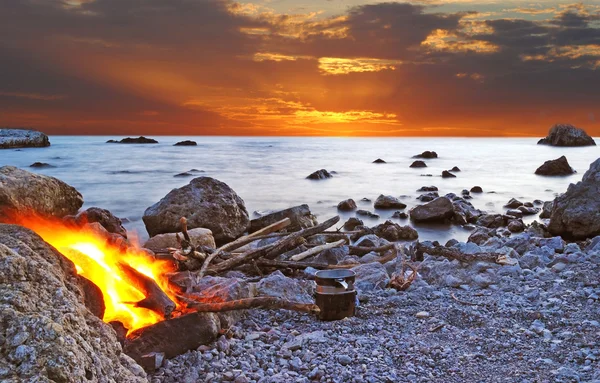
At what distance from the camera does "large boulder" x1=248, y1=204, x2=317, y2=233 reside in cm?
1312

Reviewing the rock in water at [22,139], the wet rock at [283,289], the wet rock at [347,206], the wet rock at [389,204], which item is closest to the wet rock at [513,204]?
the wet rock at [389,204]

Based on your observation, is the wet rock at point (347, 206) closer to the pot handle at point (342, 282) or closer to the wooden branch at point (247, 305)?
the pot handle at point (342, 282)

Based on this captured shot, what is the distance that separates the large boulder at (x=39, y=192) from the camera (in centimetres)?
938

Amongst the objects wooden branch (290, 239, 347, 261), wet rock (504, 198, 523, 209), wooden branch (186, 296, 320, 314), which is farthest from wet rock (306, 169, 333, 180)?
wooden branch (186, 296, 320, 314)

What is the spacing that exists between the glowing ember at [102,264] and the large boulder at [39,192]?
3.62 metres

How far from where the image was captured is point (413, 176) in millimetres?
34156

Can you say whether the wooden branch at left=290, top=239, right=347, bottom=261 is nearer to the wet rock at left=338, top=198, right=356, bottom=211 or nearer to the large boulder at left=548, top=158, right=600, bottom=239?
the large boulder at left=548, top=158, right=600, bottom=239

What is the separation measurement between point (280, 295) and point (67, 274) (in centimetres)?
275

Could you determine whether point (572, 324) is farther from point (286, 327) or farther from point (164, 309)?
point (164, 309)

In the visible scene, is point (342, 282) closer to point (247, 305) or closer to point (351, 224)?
point (247, 305)

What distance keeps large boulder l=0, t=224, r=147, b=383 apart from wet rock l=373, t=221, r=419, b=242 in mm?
10267

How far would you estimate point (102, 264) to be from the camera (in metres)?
4.96

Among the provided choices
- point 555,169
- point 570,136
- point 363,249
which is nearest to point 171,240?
point 363,249

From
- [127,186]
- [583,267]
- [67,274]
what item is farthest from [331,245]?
[127,186]
